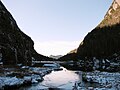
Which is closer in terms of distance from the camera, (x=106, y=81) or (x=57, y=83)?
(x=106, y=81)

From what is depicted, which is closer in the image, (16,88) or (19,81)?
(16,88)

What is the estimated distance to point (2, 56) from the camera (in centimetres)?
12238

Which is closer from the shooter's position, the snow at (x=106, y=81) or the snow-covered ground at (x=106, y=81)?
the snow-covered ground at (x=106, y=81)

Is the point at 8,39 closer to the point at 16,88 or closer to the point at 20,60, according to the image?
the point at 20,60

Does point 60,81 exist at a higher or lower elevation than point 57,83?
higher

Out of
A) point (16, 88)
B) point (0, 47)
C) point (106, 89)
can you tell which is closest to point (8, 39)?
point (0, 47)

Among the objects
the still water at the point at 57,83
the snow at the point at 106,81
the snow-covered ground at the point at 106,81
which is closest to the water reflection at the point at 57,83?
the still water at the point at 57,83

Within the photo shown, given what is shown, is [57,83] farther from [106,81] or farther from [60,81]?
[106,81]

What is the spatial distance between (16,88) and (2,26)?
102m

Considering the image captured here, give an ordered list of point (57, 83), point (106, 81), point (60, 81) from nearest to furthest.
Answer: point (106, 81) → point (57, 83) → point (60, 81)

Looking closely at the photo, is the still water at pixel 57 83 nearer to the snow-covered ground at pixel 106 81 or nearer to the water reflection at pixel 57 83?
the water reflection at pixel 57 83

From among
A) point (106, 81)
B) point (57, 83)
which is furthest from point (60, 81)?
point (106, 81)

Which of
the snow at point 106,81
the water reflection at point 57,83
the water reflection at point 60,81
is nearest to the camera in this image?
the snow at point 106,81

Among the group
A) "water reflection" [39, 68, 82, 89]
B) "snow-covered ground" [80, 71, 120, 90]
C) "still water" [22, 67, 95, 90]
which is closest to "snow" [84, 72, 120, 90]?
"snow-covered ground" [80, 71, 120, 90]
